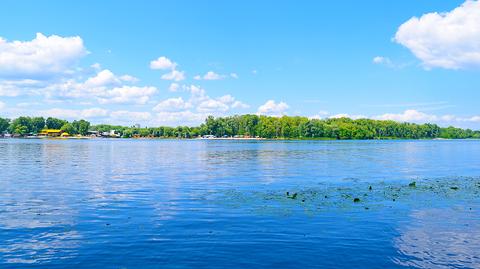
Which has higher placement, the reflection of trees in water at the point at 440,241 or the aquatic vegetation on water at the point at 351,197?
the aquatic vegetation on water at the point at 351,197

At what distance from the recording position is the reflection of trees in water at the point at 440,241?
18.9 metres

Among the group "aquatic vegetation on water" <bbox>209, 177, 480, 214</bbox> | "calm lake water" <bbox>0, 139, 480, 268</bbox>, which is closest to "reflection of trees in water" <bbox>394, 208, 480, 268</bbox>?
"calm lake water" <bbox>0, 139, 480, 268</bbox>

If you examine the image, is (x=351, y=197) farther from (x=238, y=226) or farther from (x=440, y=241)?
(x=238, y=226)

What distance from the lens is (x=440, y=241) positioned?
2211 centimetres

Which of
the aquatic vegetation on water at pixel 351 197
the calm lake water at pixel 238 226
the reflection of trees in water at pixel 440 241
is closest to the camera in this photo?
the reflection of trees in water at pixel 440 241

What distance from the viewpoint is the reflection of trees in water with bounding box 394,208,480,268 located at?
1892 centimetres

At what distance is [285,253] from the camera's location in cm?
2003

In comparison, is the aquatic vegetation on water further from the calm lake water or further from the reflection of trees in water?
the reflection of trees in water

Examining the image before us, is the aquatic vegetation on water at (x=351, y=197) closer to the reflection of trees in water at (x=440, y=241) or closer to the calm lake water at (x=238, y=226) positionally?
the calm lake water at (x=238, y=226)

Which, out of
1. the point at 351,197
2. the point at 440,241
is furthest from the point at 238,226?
the point at 351,197

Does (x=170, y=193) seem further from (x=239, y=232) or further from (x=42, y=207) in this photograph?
(x=239, y=232)

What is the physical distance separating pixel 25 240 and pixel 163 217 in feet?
28.2

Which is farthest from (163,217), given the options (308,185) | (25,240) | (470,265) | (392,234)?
(308,185)

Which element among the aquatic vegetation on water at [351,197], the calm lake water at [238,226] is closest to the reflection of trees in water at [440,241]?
the calm lake water at [238,226]
